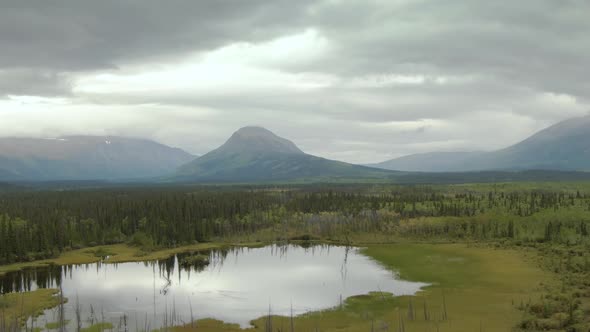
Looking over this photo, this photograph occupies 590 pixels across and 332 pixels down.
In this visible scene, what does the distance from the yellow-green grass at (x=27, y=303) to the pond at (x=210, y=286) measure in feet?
7.92

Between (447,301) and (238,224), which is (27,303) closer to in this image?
(447,301)

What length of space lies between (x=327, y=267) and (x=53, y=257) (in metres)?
72.6

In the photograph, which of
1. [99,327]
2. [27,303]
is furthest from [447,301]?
[27,303]

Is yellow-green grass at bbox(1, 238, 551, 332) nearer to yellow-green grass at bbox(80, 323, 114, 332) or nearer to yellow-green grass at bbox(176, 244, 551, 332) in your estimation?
yellow-green grass at bbox(176, 244, 551, 332)

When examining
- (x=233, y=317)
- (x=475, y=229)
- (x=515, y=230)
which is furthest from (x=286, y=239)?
(x=233, y=317)

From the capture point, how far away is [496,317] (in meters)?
67.2

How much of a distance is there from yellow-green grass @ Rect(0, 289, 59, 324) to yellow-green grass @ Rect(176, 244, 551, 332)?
2537 cm

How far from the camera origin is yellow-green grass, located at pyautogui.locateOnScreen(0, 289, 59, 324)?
7238cm

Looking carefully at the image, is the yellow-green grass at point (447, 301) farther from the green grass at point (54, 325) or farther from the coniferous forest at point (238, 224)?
the coniferous forest at point (238, 224)

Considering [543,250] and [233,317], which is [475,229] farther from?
[233,317]

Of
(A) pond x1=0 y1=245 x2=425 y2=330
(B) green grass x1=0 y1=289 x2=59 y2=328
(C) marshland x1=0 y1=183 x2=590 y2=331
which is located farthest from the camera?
(A) pond x1=0 y1=245 x2=425 y2=330

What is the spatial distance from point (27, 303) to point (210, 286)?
30688 millimetres

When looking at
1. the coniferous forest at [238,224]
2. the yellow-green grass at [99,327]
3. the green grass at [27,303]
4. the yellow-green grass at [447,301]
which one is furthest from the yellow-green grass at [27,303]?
the coniferous forest at [238,224]

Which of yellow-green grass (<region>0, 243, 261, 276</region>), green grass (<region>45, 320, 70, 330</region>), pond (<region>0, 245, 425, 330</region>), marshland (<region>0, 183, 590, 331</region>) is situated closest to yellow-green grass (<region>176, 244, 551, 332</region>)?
marshland (<region>0, 183, 590, 331</region>)
